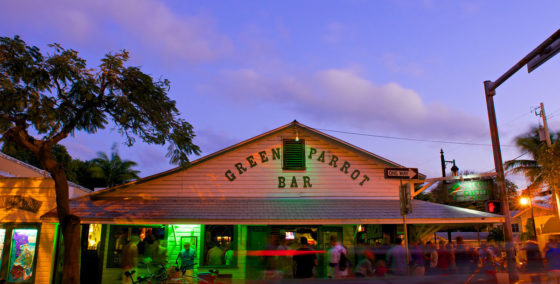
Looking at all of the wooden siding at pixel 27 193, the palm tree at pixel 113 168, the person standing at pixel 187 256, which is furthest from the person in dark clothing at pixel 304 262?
the palm tree at pixel 113 168

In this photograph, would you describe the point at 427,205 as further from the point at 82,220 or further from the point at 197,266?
the point at 82,220

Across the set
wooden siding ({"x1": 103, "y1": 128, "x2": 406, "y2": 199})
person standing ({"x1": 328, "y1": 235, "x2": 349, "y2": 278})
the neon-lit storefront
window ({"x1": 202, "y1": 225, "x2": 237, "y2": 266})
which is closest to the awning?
the neon-lit storefront

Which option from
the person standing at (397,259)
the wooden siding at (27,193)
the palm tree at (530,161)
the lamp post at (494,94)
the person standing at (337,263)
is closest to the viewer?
the lamp post at (494,94)

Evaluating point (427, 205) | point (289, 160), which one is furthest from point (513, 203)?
point (289, 160)

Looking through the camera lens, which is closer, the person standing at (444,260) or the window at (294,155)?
the person standing at (444,260)

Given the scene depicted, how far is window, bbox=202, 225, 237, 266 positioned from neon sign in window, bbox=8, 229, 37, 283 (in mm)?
5445

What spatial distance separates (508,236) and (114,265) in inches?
478

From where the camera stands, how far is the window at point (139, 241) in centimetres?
1473

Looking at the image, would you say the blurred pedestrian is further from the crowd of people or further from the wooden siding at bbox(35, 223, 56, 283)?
the wooden siding at bbox(35, 223, 56, 283)

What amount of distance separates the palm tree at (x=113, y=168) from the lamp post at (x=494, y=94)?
41.4 m


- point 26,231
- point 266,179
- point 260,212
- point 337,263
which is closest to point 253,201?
point 266,179

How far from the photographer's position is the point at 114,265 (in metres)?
14.7

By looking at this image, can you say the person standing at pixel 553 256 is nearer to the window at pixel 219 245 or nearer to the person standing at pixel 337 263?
the person standing at pixel 337 263

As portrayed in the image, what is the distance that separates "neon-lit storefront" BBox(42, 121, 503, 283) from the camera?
14266 mm
